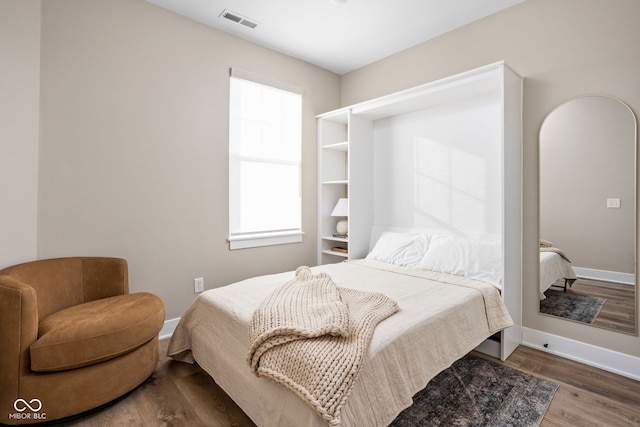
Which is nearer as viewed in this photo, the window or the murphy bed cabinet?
the murphy bed cabinet

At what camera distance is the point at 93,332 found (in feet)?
5.51

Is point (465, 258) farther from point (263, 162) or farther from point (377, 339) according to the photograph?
point (263, 162)

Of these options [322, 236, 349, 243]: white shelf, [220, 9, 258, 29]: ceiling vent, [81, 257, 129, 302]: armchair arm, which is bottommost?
[81, 257, 129, 302]: armchair arm

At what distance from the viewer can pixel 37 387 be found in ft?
5.12

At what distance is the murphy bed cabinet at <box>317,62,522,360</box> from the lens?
241 centimetres

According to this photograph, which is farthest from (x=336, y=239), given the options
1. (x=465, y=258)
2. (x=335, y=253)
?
(x=465, y=258)

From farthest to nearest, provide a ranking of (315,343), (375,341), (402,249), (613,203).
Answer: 1. (402,249)
2. (613,203)
3. (375,341)
4. (315,343)

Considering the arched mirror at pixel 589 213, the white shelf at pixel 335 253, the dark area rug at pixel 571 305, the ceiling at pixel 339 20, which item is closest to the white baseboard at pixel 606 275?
the arched mirror at pixel 589 213

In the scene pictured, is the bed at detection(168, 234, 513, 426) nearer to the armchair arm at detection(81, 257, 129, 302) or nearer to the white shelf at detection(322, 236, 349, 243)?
the armchair arm at detection(81, 257, 129, 302)

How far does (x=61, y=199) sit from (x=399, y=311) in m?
2.41

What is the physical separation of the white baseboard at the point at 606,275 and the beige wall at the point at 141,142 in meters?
2.73

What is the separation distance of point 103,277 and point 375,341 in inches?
76.5

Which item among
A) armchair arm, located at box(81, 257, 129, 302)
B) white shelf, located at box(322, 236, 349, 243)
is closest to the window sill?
white shelf, located at box(322, 236, 349, 243)

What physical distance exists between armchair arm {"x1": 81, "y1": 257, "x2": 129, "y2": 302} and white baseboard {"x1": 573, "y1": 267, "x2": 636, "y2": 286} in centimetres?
332
